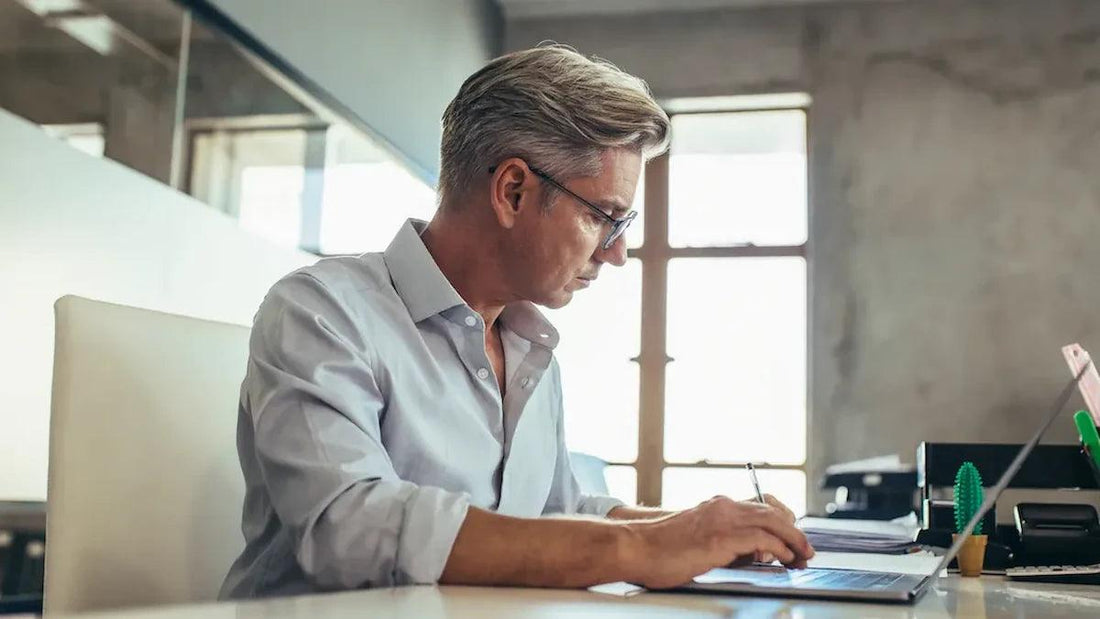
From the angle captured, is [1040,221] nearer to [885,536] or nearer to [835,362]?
[835,362]

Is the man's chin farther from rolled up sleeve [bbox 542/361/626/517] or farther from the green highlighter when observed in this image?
the green highlighter

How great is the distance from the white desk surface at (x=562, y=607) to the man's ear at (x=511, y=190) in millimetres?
671

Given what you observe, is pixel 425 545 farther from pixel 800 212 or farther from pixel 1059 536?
pixel 800 212

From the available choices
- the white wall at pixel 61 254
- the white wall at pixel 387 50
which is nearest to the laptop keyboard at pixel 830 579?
the white wall at pixel 61 254

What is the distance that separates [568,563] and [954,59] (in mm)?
4278

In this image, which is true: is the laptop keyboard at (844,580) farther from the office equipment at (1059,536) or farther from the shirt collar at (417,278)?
the shirt collar at (417,278)

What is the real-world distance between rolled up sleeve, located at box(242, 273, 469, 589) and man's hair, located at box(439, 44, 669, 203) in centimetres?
41

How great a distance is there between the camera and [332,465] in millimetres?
1009

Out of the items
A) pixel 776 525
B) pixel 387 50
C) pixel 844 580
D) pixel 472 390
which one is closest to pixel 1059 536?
pixel 844 580

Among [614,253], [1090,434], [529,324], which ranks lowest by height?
[1090,434]

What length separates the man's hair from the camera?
4.69 feet

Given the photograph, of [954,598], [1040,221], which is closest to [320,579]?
[954,598]

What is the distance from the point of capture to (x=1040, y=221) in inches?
175

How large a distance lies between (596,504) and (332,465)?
2.50 ft
